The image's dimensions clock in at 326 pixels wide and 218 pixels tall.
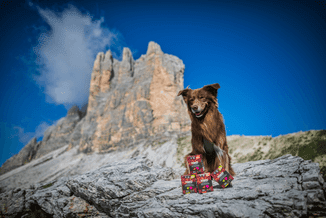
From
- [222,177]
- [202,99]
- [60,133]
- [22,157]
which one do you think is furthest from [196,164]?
[22,157]

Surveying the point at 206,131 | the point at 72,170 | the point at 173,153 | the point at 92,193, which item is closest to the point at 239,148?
the point at 173,153

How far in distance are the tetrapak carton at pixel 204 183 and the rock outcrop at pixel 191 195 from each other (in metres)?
0.14

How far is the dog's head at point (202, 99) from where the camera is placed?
4172 mm

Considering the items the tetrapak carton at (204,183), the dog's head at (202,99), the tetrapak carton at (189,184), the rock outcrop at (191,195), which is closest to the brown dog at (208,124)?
the dog's head at (202,99)

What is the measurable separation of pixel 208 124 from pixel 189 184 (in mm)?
1784

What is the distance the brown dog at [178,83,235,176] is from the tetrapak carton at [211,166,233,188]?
0.28 m

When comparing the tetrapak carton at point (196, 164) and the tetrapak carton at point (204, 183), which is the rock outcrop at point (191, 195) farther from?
the tetrapak carton at point (196, 164)

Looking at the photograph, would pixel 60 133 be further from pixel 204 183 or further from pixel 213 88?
pixel 213 88

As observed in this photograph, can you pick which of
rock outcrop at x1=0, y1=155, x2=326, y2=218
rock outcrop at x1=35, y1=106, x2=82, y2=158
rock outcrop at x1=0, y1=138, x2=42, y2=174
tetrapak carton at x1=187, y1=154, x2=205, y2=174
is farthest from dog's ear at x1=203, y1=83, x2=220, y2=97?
rock outcrop at x1=0, y1=138, x2=42, y2=174

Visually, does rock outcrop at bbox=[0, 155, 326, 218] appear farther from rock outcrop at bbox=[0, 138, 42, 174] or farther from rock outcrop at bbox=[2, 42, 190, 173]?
rock outcrop at bbox=[0, 138, 42, 174]

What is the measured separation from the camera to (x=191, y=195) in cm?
411

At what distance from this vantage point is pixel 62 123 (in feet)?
154

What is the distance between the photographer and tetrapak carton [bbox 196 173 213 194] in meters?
4.08

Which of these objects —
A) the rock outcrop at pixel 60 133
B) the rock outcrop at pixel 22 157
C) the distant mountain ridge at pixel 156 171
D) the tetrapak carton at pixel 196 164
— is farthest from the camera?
the rock outcrop at pixel 60 133
